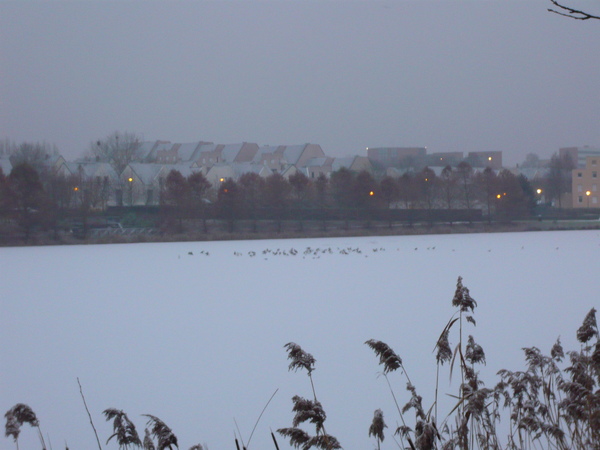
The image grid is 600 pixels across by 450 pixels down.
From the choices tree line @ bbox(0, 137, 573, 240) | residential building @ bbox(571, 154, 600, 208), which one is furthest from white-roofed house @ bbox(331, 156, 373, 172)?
residential building @ bbox(571, 154, 600, 208)

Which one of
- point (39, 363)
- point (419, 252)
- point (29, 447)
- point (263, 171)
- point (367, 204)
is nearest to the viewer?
point (29, 447)

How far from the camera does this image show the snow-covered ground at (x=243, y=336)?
20.4 ft

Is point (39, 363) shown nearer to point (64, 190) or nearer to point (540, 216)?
point (64, 190)

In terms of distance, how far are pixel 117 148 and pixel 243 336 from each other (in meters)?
75.1

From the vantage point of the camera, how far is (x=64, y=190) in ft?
153

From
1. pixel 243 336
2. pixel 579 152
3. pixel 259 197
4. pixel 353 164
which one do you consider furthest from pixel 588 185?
pixel 243 336

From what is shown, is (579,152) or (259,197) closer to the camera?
(259,197)

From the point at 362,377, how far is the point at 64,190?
42.6m

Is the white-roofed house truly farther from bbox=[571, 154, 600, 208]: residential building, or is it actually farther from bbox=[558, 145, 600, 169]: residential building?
bbox=[558, 145, 600, 169]: residential building

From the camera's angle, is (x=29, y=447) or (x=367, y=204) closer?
(x=29, y=447)

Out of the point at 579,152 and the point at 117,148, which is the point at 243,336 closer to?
the point at 117,148

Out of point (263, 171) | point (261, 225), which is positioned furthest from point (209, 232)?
point (263, 171)

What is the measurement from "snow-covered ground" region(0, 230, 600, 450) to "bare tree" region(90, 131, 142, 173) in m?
62.9

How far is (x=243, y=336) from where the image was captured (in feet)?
31.1
